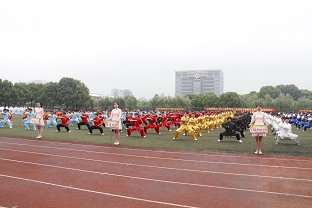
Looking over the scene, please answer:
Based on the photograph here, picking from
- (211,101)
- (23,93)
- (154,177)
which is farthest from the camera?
(23,93)

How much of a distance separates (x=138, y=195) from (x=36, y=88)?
71.2 metres

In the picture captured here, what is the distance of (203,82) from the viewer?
172 metres

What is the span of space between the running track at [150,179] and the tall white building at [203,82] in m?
159

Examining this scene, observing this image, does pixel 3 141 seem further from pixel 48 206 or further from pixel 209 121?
pixel 209 121

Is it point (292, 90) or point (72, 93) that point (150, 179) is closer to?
point (72, 93)

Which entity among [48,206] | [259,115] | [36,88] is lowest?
[48,206]

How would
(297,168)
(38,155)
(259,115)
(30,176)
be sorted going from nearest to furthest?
(30,176)
(297,168)
(38,155)
(259,115)

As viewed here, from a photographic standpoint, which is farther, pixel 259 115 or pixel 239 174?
pixel 259 115

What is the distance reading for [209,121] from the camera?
21344 millimetres

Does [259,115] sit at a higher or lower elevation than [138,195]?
higher

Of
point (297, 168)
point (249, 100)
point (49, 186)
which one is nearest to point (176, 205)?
point (49, 186)

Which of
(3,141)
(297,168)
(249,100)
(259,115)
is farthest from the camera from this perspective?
(249,100)

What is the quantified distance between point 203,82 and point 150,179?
549ft

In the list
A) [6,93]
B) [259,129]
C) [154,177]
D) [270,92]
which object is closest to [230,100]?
[270,92]
